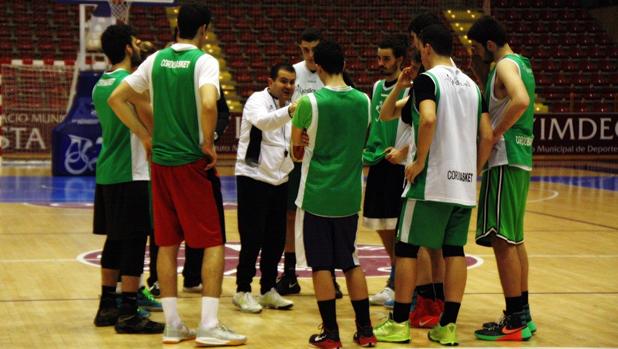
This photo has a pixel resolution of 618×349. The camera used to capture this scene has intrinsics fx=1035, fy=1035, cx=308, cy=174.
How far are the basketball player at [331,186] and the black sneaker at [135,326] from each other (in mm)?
1089

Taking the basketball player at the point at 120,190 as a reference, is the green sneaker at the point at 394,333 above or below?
below

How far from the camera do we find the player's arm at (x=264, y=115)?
679 cm

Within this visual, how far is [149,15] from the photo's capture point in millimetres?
26484

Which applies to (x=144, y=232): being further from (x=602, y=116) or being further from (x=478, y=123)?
(x=602, y=116)

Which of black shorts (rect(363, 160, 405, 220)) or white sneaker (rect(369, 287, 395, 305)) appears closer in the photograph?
black shorts (rect(363, 160, 405, 220))

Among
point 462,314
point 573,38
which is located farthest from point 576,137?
point 462,314

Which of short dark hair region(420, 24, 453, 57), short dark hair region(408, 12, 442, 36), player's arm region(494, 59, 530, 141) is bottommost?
player's arm region(494, 59, 530, 141)

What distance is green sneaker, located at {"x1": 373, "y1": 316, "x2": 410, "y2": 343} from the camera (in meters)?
6.17

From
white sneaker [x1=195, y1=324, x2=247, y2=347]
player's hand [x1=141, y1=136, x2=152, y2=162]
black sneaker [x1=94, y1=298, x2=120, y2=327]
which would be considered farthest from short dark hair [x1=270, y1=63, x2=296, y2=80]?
white sneaker [x1=195, y1=324, x2=247, y2=347]

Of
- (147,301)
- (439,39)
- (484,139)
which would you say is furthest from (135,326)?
(439,39)

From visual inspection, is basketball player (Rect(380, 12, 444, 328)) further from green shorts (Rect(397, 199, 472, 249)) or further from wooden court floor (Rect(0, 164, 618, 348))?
green shorts (Rect(397, 199, 472, 249))

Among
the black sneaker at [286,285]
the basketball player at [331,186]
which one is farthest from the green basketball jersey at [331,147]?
the black sneaker at [286,285]

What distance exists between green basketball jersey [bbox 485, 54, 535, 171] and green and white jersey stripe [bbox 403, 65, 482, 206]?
0.36 m

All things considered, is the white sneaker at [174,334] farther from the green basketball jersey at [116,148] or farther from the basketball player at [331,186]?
the green basketball jersey at [116,148]
